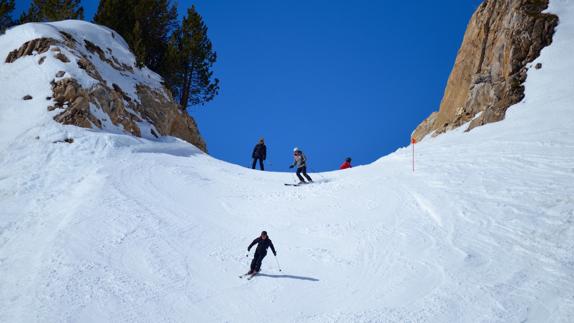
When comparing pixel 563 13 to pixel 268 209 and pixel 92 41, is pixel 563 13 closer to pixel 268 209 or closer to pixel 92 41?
pixel 268 209

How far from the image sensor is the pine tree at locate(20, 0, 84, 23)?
4112 centimetres

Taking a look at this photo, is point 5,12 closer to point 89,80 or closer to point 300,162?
point 89,80

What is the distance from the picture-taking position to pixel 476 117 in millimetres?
26312

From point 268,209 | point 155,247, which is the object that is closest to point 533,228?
point 268,209

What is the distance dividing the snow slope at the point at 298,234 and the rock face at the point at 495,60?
2.57 meters

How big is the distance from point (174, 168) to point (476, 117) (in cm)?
1518

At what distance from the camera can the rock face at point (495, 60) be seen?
85.0 feet

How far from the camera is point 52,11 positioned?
4169 cm

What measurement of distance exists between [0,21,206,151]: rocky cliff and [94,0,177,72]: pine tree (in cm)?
331

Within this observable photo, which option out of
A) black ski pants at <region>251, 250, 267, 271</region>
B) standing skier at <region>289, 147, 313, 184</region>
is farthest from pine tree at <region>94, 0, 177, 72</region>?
black ski pants at <region>251, 250, 267, 271</region>

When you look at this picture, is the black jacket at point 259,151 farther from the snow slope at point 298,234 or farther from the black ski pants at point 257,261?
the black ski pants at point 257,261

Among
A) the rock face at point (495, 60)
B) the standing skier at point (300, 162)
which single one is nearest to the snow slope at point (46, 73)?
the standing skier at point (300, 162)

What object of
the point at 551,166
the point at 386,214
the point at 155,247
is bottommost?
the point at 155,247

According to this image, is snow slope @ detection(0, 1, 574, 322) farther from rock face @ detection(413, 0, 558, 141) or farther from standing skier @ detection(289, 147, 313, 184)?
rock face @ detection(413, 0, 558, 141)
